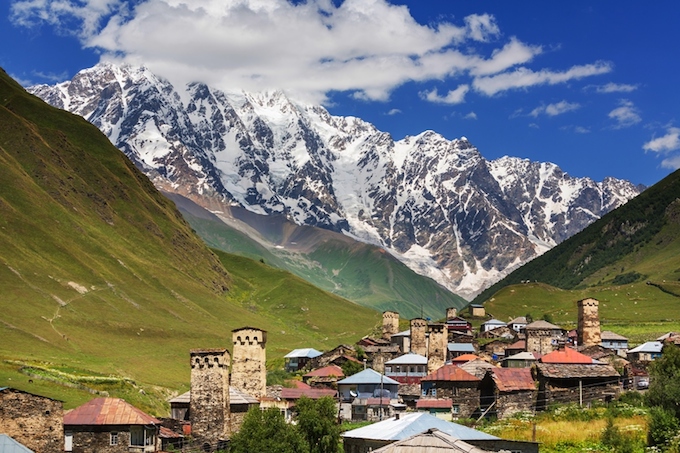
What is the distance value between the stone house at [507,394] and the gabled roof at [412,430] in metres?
15.7

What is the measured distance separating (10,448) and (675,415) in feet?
125

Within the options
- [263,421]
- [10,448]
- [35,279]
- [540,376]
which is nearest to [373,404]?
[540,376]

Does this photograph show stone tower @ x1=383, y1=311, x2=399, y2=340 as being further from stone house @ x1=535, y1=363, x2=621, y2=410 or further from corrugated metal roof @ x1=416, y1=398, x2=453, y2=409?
stone house @ x1=535, y1=363, x2=621, y2=410

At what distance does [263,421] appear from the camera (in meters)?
67.9

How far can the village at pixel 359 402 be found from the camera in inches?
2292

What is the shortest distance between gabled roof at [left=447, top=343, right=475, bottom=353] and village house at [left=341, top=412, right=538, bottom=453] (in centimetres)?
7769

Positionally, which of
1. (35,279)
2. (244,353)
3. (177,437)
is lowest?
(177,437)

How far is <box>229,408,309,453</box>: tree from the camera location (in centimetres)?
6619

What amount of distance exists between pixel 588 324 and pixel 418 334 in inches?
871

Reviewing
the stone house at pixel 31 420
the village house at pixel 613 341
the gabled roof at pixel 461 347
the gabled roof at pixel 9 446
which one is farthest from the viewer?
the gabled roof at pixel 461 347

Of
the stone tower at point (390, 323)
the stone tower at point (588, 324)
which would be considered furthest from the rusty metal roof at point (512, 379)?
the stone tower at point (390, 323)

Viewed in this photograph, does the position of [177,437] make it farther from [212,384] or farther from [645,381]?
[645,381]

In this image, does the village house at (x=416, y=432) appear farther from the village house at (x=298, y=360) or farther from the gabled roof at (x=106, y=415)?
the village house at (x=298, y=360)

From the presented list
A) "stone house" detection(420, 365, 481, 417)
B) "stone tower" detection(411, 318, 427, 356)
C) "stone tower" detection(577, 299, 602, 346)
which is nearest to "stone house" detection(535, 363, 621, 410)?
"stone house" detection(420, 365, 481, 417)
